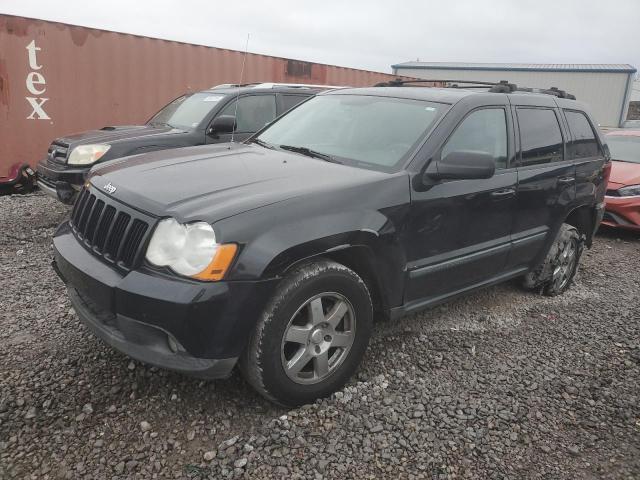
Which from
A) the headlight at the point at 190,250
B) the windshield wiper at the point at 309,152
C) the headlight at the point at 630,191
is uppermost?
the windshield wiper at the point at 309,152

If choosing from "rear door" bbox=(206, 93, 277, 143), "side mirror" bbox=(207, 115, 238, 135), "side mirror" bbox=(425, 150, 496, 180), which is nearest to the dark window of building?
"rear door" bbox=(206, 93, 277, 143)

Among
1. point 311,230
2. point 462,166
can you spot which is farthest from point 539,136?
point 311,230

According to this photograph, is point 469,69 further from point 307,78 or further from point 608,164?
point 608,164

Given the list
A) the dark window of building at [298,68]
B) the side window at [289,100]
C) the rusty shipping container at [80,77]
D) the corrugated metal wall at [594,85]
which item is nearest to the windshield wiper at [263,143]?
the side window at [289,100]

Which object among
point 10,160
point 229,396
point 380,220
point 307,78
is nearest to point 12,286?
point 229,396

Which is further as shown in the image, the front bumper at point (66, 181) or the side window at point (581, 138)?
the front bumper at point (66, 181)

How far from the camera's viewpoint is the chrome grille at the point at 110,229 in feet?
7.74

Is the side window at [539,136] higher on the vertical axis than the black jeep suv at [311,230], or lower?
higher

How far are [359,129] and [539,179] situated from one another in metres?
1.44

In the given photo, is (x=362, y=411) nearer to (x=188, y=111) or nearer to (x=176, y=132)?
(x=176, y=132)

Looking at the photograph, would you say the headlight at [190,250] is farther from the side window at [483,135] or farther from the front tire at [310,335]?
the side window at [483,135]

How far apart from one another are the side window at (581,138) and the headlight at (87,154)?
4.62m

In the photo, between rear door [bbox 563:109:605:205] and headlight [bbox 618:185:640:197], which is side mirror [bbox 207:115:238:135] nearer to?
rear door [bbox 563:109:605:205]

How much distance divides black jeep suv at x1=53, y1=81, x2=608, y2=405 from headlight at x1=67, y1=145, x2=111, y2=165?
8.17ft
